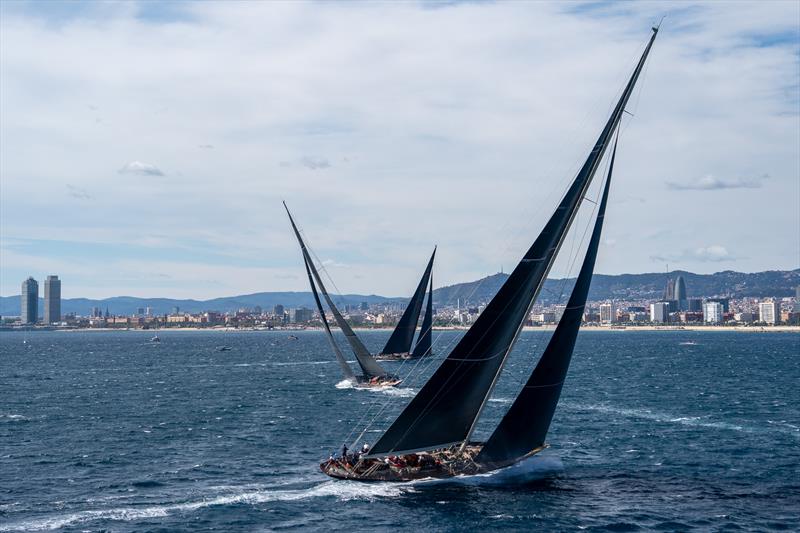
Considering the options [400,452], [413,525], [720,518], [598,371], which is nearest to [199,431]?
[400,452]

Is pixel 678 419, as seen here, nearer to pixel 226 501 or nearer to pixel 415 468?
pixel 415 468

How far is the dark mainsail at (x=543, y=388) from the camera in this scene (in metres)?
48.4

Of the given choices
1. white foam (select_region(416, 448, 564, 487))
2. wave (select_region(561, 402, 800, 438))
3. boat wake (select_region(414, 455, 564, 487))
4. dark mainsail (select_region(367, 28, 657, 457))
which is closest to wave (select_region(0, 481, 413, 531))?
dark mainsail (select_region(367, 28, 657, 457))

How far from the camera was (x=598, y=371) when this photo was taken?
131625 mm

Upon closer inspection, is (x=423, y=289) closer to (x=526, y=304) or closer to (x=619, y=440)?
(x=619, y=440)

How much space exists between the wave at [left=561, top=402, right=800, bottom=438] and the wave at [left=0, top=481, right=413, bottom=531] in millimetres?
33687

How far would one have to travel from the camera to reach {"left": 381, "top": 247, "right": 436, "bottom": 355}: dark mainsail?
134m

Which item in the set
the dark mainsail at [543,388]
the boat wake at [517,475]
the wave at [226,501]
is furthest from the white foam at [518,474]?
the wave at [226,501]

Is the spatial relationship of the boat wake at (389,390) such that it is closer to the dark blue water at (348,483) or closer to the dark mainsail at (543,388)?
the dark blue water at (348,483)

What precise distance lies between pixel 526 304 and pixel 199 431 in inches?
1297

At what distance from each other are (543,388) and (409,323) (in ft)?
289

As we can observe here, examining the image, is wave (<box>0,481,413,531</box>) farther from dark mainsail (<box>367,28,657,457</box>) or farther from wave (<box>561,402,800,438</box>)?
wave (<box>561,402,800,438</box>)

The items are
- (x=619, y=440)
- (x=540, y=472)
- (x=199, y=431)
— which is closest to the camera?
(x=540, y=472)

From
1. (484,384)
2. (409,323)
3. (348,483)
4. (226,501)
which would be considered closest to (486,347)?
(484,384)
